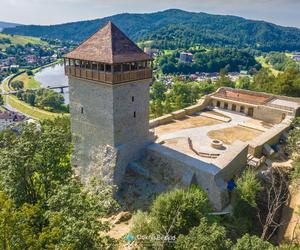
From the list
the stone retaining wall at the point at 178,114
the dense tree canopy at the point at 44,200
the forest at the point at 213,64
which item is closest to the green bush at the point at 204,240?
the dense tree canopy at the point at 44,200

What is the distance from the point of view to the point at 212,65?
532 ft

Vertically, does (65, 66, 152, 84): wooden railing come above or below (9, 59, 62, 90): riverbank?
above

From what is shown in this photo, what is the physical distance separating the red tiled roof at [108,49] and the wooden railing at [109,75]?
105 centimetres

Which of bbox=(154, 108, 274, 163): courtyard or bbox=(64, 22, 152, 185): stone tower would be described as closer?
bbox=(64, 22, 152, 185): stone tower

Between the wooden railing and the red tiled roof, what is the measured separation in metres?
1.05

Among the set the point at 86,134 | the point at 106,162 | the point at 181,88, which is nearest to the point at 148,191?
the point at 106,162

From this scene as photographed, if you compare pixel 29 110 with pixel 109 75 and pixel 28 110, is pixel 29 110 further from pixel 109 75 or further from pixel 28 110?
pixel 109 75

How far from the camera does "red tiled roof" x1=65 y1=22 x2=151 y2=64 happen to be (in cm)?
2455

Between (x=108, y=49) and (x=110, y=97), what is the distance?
4166mm

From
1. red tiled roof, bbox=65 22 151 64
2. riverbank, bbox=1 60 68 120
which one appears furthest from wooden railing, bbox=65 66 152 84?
riverbank, bbox=1 60 68 120

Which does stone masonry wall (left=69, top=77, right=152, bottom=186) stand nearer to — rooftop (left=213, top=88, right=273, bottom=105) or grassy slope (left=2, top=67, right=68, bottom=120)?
rooftop (left=213, top=88, right=273, bottom=105)

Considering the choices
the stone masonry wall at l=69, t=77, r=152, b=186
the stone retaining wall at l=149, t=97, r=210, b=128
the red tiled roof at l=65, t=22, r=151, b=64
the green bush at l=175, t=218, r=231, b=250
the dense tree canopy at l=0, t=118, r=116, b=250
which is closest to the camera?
the dense tree canopy at l=0, t=118, r=116, b=250

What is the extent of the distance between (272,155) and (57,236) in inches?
1006

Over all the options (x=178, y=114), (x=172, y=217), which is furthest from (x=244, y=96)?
(x=172, y=217)
